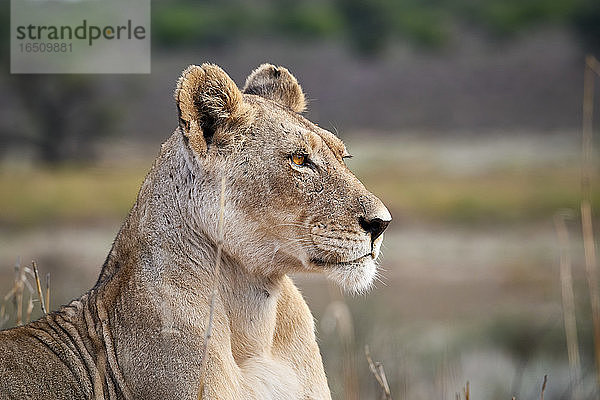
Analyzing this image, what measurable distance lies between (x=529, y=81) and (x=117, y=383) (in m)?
25.7

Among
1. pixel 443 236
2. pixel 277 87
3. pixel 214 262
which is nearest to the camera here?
pixel 214 262

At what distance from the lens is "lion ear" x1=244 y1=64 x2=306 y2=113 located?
4.38 m

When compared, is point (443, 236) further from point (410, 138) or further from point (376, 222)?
point (376, 222)

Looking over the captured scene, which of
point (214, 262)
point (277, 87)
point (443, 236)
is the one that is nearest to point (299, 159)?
point (214, 262)

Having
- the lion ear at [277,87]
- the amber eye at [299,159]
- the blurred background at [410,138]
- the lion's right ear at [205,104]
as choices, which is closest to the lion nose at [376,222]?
the amber eye at [299,159]

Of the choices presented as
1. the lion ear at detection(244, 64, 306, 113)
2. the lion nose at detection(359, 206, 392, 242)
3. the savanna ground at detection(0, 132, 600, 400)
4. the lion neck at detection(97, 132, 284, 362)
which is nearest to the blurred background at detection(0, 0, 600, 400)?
the savanna ground at detection(0, 132, 600, 400)

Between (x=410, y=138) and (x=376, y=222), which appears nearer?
(x=376, y=222)

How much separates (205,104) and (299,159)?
0.42 m

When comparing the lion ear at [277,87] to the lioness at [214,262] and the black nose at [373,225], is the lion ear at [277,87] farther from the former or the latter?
the black nose at [373,225]

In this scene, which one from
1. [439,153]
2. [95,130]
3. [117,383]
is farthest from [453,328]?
[117,383]

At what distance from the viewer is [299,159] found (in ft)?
12.5

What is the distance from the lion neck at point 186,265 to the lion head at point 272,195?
48 millimetres

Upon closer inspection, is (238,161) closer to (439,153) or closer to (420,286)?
(420,286)

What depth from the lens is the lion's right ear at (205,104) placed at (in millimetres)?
3730
